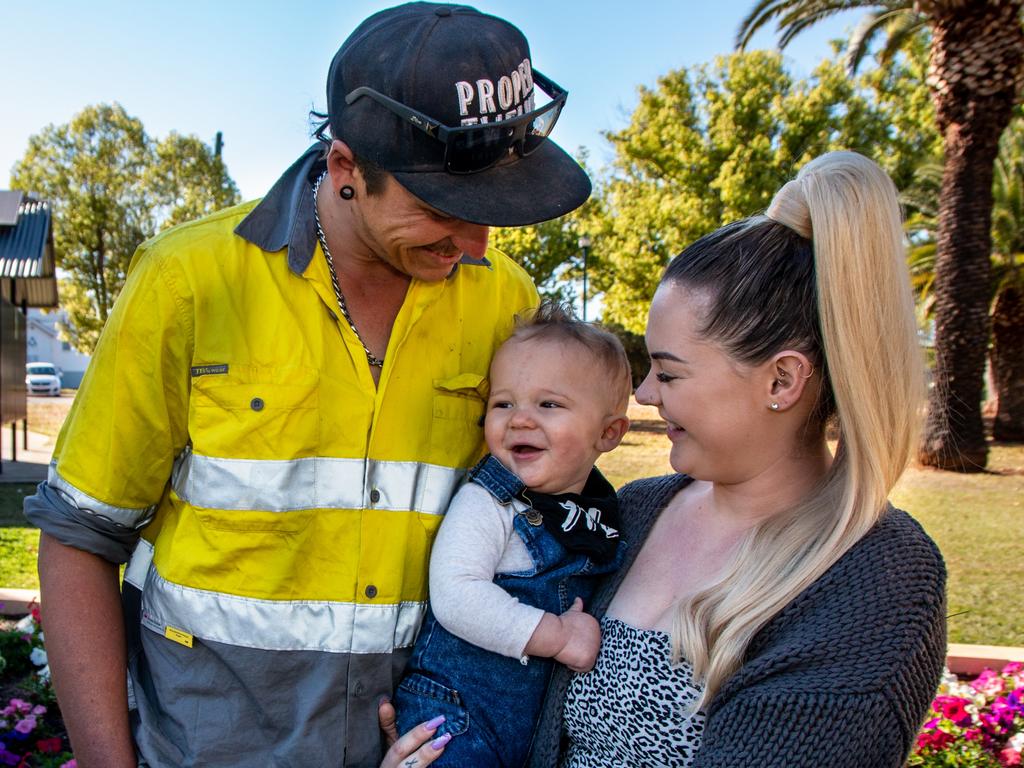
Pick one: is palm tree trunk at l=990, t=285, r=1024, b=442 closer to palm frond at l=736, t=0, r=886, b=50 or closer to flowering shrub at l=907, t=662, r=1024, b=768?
palm frond at l=736, t=0, r=886, b=50

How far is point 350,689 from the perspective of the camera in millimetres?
2062

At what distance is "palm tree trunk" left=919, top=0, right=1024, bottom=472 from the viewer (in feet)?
39.5

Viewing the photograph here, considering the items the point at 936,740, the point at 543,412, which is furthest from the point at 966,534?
the point at 543,412

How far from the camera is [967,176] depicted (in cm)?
1292

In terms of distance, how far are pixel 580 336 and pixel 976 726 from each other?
2.79m

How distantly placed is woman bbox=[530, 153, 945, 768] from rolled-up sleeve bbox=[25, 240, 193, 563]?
108cm

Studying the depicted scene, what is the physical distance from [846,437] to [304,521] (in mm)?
1227

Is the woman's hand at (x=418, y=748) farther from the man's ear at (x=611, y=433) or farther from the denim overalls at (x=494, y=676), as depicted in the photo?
the man's ear at (x=611, y=433)

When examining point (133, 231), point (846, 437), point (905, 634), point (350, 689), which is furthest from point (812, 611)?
point (133, 231)

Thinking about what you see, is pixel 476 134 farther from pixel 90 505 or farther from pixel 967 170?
pixel 967 170

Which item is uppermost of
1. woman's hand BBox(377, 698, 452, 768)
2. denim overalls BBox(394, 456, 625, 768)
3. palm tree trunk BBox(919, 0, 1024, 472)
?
palm tree trunk BBox(919, 0, 1024, 472)

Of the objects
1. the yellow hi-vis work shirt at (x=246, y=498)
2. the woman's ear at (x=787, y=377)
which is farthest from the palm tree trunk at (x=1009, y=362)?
the yellow hi-vis work shirt at (x=246, y=498)

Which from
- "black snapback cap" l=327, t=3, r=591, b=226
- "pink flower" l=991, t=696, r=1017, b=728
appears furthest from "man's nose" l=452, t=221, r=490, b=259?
"pink flower" l=991, t=696, r=1017, b=728

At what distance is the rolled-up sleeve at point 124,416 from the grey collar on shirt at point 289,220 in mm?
227
